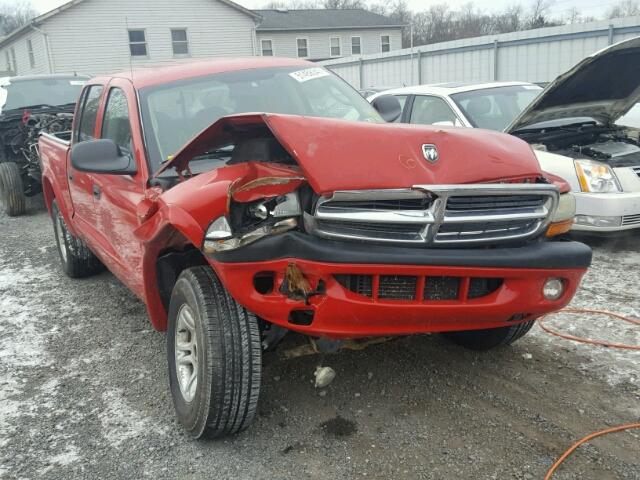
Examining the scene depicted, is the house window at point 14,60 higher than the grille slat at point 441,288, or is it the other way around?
the house window at point 14,60

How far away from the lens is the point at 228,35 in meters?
32.2

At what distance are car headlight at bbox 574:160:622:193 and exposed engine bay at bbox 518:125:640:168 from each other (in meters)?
0.19

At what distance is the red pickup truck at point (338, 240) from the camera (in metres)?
2.46

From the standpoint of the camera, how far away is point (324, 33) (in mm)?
42312

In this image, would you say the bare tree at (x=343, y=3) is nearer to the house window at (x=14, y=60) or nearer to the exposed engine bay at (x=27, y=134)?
the house window at (x=14, y=60)

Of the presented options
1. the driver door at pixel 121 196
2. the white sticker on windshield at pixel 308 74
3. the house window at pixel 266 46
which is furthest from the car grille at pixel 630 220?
the house window at pixel 266 46

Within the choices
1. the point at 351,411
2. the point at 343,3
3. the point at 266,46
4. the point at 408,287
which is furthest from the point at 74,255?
the point at 343,3

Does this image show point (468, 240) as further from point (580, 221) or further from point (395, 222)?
point (580, 221)

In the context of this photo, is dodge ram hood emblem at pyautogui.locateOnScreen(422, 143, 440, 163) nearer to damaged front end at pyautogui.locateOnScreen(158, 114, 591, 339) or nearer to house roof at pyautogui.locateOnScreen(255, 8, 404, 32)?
damaged front end at pyautogui.locateOnScreen(158, 114, 591, 339)

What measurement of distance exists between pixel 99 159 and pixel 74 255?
2.61m

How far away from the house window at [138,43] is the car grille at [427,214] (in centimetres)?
3071

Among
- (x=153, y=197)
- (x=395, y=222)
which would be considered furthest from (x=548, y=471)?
(x=153, y=197)

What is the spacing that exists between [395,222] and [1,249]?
648cm

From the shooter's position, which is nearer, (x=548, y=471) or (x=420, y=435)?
(x=548, y=471)
